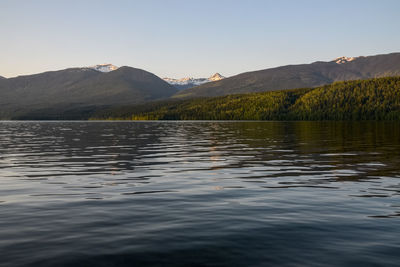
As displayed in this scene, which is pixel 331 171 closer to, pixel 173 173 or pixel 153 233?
pixel 173 173

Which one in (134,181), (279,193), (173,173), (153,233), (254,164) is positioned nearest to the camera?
(153,233)

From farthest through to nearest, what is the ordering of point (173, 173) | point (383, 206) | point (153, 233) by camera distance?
1. point (173, 173)
2. point (383, 206)
3. point (153, 233)

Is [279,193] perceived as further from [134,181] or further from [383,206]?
[134,181]

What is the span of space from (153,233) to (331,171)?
19.4 meters

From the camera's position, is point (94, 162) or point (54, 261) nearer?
point (54, 261)

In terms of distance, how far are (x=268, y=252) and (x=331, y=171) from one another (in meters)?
19.3

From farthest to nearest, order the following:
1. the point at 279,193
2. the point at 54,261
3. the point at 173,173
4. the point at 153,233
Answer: the point at 173,173
the point at 279,193
the point at 153,233
the point at 54,261

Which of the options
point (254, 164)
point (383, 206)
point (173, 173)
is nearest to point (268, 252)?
point (383, 206)

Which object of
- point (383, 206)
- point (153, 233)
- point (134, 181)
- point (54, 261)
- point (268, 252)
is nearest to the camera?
point (54, 261)

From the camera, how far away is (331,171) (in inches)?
1164

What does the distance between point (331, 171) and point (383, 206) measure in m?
11.5

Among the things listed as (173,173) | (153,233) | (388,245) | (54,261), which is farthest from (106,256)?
(173,173)

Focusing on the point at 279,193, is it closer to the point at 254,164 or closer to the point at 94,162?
the point at 254,164

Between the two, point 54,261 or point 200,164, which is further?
point 200,164
